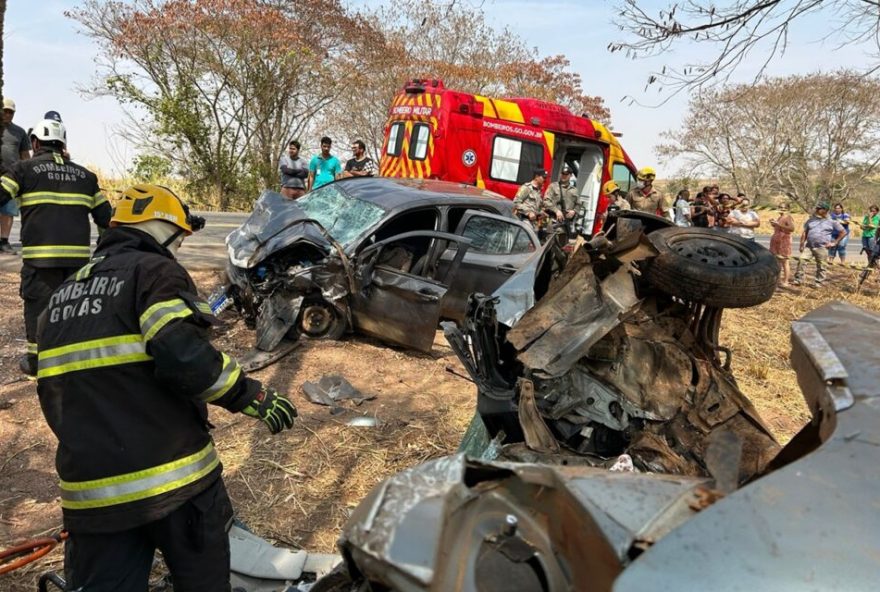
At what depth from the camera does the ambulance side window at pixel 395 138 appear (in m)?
10.2

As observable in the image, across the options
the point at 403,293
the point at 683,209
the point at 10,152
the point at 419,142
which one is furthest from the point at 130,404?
the point at 683,209

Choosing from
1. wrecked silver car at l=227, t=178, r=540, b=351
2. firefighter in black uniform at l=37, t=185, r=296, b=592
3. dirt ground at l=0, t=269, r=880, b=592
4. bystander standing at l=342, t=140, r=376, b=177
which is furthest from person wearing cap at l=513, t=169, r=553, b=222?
firefighter in black uniform at l=37, t=185, r=296, b=592

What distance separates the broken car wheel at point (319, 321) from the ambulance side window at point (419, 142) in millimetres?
4837

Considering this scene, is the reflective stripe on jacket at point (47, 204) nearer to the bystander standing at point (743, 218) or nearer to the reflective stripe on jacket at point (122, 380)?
the reflective stripe on jacket at point (122, 380)

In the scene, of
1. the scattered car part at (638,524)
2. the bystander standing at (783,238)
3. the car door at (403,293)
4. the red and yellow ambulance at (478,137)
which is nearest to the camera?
the scattered car part at (638,524)

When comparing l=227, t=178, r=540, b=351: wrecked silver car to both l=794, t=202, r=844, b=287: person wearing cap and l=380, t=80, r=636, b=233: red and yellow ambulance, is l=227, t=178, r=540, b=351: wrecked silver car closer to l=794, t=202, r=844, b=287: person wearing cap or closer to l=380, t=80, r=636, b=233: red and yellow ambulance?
l=380, t=80, r=636, b=233: red and yellow ambulance

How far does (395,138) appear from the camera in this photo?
10.4 meters

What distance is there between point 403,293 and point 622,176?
819cm

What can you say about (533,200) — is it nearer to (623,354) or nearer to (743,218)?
(743,218)

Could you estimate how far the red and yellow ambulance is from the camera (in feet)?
31.5

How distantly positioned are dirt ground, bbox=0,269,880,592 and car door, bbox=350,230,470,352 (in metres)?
0.25

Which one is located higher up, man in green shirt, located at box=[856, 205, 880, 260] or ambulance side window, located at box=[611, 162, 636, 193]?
ambulance side window, located at box=[611, 162, 636, 193]

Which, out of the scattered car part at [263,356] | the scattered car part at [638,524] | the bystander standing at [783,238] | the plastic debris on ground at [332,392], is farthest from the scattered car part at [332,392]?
the bystander standing at [783,238]

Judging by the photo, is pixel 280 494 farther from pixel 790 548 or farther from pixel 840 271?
pixel 840 271
